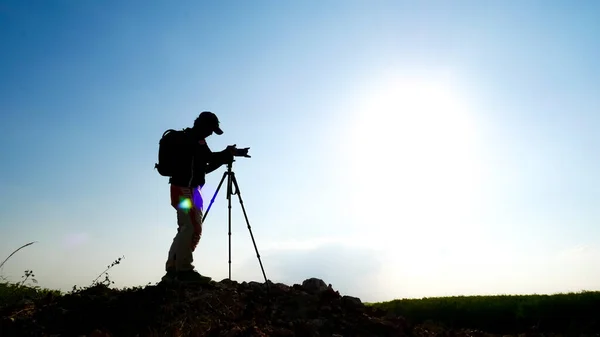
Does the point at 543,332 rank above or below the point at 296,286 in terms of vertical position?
below

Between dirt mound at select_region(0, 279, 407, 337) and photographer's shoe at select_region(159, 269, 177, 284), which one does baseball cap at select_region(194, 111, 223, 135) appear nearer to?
photographer's shoe at select_region(159, 269, 177, 284)

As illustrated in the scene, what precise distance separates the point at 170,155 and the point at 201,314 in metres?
3.27

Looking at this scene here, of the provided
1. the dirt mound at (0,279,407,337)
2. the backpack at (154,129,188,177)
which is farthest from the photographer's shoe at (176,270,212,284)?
the backpack at (154,129,188,177)

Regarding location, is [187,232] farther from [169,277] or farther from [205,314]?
→ [205,314]

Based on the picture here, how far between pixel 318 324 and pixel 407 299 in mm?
5596

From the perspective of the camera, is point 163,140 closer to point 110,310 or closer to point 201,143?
point 201,143

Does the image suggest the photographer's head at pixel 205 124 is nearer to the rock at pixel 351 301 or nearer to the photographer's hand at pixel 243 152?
the photographer's hand at pixel 243 152

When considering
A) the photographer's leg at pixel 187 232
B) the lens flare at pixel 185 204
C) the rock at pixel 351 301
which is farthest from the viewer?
the rock at pixel 351 301

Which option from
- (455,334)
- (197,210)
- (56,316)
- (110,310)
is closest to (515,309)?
(455,334)

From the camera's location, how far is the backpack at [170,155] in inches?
356

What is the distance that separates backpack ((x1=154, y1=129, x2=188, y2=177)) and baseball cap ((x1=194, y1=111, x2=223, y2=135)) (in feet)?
2.01

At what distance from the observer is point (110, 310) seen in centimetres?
782

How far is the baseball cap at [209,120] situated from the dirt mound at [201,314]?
3342 millimetres

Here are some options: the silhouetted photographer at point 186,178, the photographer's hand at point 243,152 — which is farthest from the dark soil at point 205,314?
the photographer's hand at point 243,152
